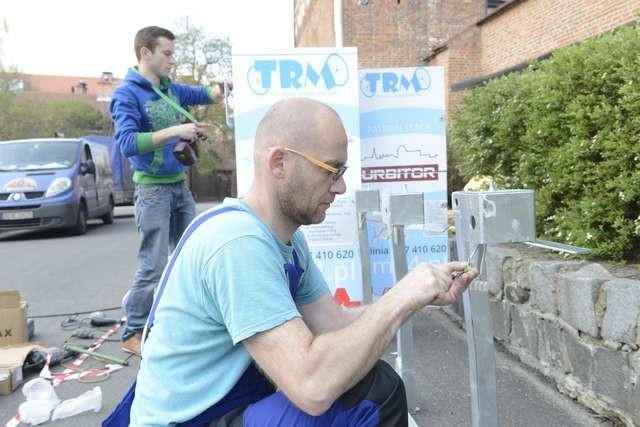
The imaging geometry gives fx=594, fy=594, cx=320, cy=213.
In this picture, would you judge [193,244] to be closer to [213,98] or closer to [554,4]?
[213,98]

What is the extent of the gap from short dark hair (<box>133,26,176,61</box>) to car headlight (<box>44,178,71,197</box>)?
8.18 metres

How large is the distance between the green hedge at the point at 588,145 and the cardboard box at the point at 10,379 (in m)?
3.53

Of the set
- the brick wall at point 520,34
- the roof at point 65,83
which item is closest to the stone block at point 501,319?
the brick wall at point 520,34

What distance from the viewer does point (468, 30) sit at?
16391 millimetres

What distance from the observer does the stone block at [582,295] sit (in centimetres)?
294

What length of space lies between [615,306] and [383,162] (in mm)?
2421

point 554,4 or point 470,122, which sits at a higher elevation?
point 554,4

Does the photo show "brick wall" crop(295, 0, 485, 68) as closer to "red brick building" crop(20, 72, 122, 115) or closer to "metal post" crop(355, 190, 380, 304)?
"metal post" crop(355, 190, 380, 304)

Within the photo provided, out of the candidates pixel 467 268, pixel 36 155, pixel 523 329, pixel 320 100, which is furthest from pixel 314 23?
pixel 467 268

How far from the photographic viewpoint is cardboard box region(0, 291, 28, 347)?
4195 mm

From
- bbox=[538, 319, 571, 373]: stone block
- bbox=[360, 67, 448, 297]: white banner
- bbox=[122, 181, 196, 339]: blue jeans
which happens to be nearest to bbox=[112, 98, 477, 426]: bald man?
bbox=[538, 319, 571, 373]: stone block

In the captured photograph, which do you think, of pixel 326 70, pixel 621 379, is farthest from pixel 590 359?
pixel 326 70

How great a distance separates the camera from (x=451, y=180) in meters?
9.36

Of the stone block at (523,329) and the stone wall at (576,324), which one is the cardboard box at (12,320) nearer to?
the stone wall at (576,324)
